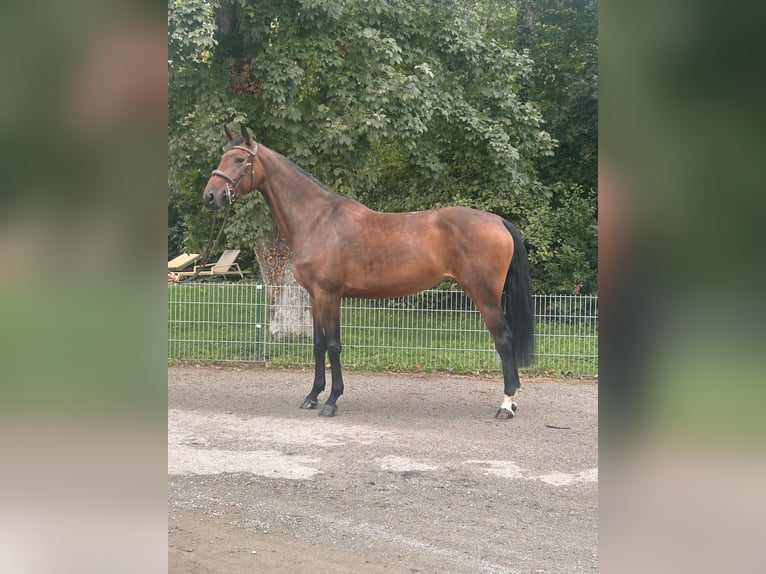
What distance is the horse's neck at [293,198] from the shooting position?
675cm

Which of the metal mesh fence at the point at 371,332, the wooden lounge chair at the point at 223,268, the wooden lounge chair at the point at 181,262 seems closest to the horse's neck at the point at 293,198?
the metal mesh fence at the point at 371,332

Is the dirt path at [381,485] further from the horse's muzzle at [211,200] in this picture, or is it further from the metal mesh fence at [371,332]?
the horse's muzzle at [211,200]

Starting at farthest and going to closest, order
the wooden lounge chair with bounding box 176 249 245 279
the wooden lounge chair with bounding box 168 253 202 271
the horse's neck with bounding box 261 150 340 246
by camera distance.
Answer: the wooden lounge chair with bounding box 168 253 202 271, the wooden lounge chair with bounding box 176 249 245 279, the horse's neck with bounding box 261 150 340 246

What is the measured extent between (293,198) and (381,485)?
336cm

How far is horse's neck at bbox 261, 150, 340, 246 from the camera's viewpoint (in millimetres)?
6754

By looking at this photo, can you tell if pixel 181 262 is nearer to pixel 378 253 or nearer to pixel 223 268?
pixel 223 268

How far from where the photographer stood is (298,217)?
6.76 meters

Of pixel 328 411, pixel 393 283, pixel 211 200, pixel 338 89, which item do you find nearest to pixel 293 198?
pixel 211 200

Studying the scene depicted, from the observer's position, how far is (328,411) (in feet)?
21.0

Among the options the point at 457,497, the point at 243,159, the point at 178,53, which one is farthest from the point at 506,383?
the point at 178,53

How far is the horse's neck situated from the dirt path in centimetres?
188

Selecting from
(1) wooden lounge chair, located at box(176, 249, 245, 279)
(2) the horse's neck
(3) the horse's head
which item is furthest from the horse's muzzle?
(1) wooden lounge chair, located at box(176, 249, 245, 279)

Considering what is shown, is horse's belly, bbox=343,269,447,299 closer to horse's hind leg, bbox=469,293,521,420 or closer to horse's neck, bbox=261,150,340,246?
horse's hind leg, bbox=469,293,521,420
